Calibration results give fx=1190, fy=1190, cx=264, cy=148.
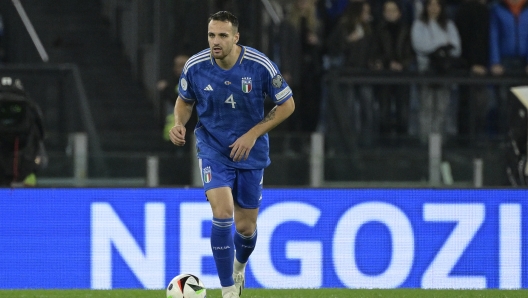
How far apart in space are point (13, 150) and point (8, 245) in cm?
186

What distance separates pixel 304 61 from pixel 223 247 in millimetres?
6329

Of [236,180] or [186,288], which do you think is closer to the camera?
[186,288]

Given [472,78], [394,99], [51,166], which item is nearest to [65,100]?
[51,166]

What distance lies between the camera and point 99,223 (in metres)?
9.12

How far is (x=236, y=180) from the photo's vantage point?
771 centimetres

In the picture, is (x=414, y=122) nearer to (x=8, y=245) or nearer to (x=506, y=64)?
(x=506, y=64)

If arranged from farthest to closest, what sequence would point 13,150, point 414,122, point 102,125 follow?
point 102,125, point 414,122, point 13,150

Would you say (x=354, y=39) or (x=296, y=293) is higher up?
(x=354, y=39)

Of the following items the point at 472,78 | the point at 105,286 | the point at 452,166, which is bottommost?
the point at 105,286

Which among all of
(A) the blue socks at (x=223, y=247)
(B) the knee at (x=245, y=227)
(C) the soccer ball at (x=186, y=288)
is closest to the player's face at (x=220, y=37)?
(A) the blue socks at (x=223, y=247)

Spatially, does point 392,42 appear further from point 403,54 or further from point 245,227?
point 245,227

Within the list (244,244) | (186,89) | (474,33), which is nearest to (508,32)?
(474,33)

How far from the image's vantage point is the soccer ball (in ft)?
24.5

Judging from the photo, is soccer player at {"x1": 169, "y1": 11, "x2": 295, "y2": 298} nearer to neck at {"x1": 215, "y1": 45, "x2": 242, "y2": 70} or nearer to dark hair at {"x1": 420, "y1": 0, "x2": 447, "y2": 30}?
neck at {"x1": 215, "y1": 45, "x2": 242, "y2": 70}
